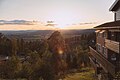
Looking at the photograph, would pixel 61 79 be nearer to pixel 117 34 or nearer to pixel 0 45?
pixel 117 34

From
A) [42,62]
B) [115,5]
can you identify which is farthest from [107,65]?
[115,5]

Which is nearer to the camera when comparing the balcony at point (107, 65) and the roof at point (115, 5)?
the balcony at point (107, 65)

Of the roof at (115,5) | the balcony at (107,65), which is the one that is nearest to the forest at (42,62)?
the balcony at (107,65)

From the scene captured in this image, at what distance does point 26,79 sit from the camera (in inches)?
918

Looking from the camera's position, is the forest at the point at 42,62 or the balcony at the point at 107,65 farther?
the forest at the point at 42,62

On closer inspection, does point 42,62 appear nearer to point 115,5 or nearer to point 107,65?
point 107,65

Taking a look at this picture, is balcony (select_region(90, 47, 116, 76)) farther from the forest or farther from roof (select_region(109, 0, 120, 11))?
roof (select_region(109, 0, 120, 11))

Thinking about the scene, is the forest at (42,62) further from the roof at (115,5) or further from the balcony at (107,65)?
the roof at (115,5)

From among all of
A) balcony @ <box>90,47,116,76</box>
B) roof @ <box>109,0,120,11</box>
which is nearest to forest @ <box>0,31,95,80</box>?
balcony @ <box>90,47,116,76</box>

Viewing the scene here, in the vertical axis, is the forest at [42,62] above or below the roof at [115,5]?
below

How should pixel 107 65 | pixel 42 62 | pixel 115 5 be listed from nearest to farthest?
pixel 107 65 → pixel 42 62 → pixel 115 5

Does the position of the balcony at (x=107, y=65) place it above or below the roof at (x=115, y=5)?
below

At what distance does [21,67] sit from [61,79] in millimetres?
4102

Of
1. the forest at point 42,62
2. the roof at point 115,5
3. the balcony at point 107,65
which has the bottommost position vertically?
the forest at point 42,62
